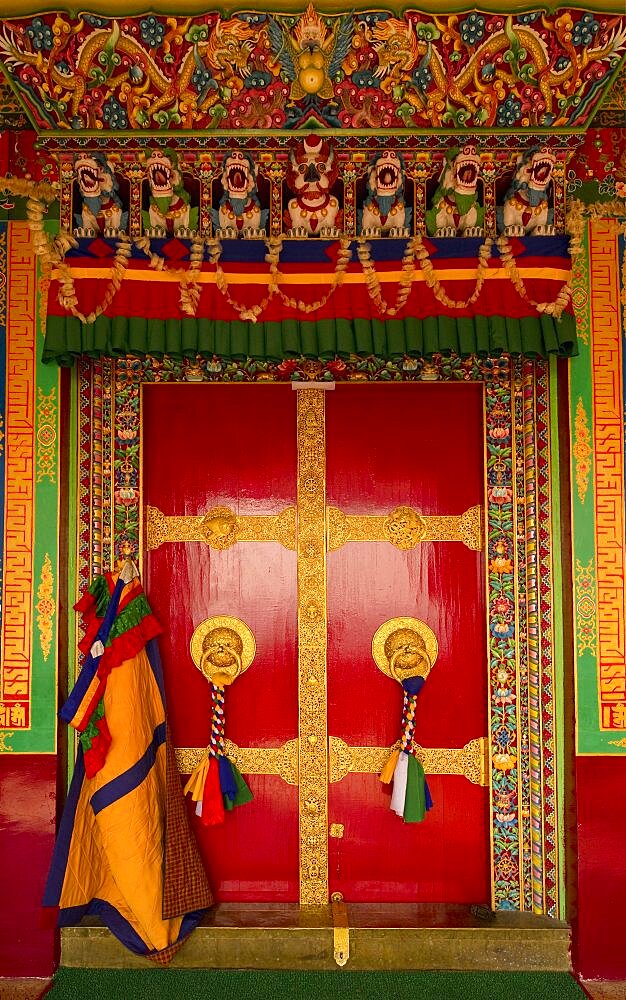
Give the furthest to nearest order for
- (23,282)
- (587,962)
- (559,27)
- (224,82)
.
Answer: (23,282)
(587,962)
(224,82)
(559,27)

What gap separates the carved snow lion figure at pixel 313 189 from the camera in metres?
2.78

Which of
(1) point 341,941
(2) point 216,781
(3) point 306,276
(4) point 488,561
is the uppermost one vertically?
(3) point 306,276

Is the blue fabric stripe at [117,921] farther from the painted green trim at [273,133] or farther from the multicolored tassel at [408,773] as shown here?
the painted green trim at [273,133]

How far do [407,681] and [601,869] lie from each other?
1.10 meters

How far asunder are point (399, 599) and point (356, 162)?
1.96 meters

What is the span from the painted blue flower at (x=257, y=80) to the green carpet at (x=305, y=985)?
141 inches

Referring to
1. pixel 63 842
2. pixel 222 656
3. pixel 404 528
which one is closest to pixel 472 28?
pixel 404 528

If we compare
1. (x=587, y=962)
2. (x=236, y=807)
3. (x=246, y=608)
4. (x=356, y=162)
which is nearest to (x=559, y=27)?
(x=356, y=162)

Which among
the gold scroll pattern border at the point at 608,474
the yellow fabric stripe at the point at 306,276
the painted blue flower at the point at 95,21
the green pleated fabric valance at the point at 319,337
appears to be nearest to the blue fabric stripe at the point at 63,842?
the green pleated fabric valance at the point at 319,337

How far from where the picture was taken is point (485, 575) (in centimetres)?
313

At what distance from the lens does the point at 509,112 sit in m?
2.67

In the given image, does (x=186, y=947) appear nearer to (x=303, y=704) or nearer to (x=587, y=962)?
(x=303, y=704)

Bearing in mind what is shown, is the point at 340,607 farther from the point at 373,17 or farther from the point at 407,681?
the point at 373,17

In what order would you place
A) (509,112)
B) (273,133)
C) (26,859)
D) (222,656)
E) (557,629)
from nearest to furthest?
1. (509,112)
2. (273,133)
3. (26,859)
4. (557,629)
5. (222,656)
